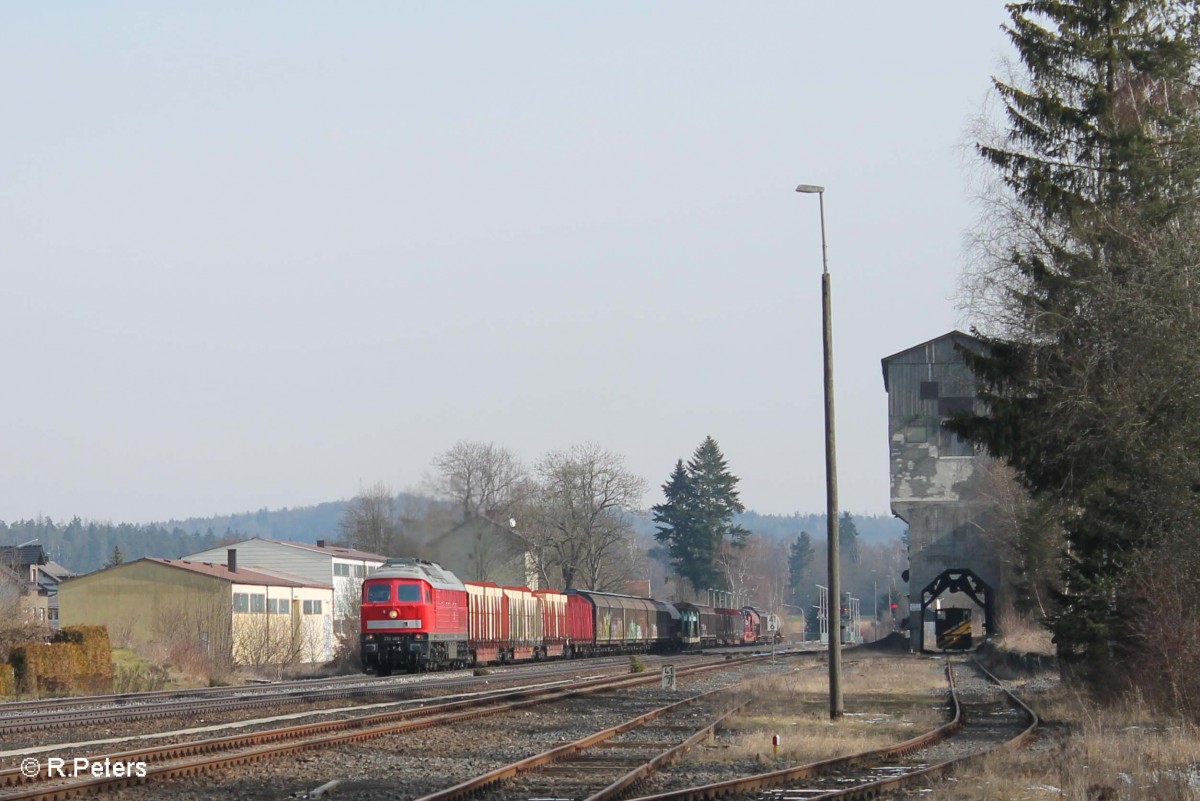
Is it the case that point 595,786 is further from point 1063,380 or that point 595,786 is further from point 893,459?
point 893,459

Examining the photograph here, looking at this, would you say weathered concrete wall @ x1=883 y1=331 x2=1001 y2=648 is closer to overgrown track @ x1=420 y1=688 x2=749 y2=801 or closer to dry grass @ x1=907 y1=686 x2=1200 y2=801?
overgrown track @ x1=420 y1=688 x2=749 y2=801

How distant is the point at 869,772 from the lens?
15.2 metres

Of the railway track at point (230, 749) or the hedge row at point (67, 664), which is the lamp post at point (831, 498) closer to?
the railway track at point (230, 749)

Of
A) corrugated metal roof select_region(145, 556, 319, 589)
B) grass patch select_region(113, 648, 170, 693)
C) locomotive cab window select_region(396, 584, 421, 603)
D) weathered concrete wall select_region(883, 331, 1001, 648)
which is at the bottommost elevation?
grass patch select_region(113, 648, 170, 693)

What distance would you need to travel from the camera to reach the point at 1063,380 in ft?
75.4

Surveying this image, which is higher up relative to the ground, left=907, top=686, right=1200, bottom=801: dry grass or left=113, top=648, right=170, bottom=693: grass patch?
left=907, top=686, right=1200, bottom=801: dry grass

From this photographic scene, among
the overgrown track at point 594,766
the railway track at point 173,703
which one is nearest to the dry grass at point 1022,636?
the railway track at point 173,703

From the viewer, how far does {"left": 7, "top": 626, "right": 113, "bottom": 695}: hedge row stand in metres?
34.6

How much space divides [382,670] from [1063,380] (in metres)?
24.6

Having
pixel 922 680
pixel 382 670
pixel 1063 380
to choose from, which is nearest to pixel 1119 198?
pixel 1063 380

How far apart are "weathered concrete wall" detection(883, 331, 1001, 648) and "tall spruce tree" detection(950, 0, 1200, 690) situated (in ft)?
108

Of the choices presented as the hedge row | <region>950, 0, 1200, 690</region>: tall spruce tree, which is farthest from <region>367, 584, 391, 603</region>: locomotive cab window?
<region>950, 0, 1200, 690</region>: tall spruce tree

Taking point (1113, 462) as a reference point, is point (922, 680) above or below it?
below

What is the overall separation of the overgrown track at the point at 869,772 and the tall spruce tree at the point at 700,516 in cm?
10861
